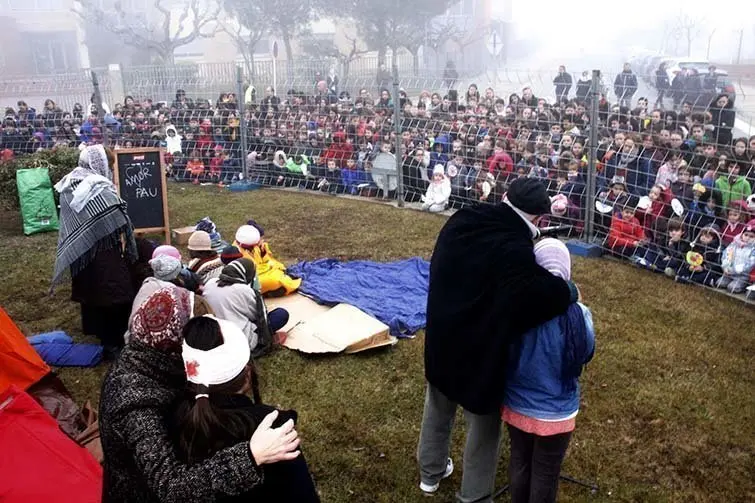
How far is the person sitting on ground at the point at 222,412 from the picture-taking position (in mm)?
1827

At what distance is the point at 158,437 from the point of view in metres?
1.84

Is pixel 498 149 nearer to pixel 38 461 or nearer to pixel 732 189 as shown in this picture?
pixel 732 189

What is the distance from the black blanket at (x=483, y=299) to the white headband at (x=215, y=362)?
45.0 inches

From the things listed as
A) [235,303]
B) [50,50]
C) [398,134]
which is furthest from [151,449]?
[50,50]

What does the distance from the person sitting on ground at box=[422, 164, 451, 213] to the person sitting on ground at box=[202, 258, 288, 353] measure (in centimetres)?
503

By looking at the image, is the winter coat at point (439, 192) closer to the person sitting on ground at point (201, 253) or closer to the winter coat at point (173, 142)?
the person sitting on ground at point (201, 253)

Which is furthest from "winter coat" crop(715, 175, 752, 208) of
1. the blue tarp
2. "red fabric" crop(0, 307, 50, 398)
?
"red fabric" crop(0, 307, 50, 398)

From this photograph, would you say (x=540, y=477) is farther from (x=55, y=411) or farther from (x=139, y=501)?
(x=55, y=411)

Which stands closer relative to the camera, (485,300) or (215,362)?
(215,362)

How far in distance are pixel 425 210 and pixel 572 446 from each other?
6204mm

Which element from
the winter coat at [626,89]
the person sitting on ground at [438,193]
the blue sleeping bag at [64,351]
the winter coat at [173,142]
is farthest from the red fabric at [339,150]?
the blue sleeping bag at [64,351]

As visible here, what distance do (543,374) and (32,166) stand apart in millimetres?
8860

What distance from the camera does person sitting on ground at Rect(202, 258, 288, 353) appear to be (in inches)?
189

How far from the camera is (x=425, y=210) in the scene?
9906mm
